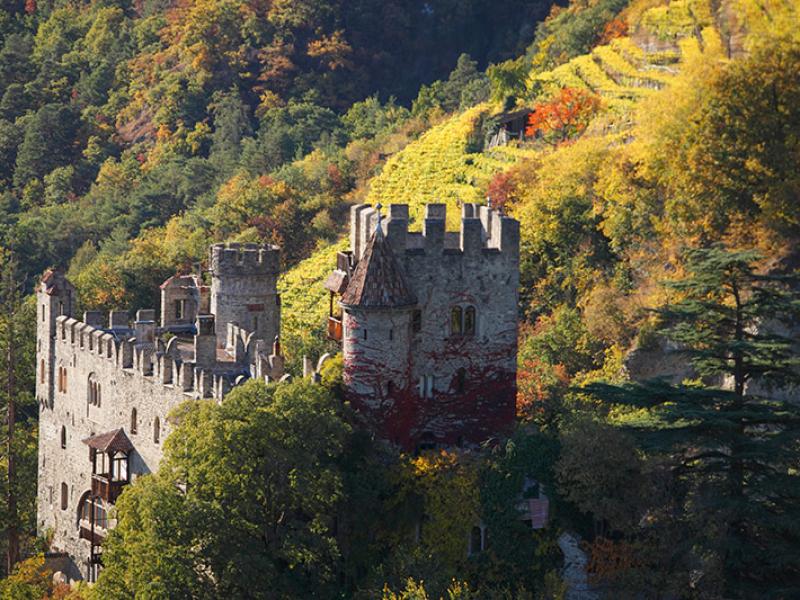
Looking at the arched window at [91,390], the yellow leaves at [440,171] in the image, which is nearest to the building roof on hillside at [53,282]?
the arched window at [91,390]

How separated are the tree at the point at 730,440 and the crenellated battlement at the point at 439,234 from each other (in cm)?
522

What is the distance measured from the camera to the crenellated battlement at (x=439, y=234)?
56.8 m

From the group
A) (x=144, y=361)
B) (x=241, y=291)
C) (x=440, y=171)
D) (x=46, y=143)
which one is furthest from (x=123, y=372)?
(x=46, y=143)

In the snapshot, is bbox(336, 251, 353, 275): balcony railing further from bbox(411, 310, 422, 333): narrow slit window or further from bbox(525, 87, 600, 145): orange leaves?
bbox(525, 87, 600, 145): orange leaves

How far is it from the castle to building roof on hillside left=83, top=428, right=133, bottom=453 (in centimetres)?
3

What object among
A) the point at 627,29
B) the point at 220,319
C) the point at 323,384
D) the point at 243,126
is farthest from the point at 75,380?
the point at 243,126

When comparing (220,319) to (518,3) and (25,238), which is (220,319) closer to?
(25,238)

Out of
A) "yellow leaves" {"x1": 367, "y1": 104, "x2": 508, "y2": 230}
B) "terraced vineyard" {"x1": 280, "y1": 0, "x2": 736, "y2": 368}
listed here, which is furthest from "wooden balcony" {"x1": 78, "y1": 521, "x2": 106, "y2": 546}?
"yellow leaves" {"x1": 367, "y1": 104, "x2": 508, "y2": 230}

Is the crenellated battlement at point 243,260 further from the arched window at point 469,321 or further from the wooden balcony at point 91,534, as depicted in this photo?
the arched window at point 469,321

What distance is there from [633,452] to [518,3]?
286 feet

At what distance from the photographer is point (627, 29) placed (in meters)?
97.8

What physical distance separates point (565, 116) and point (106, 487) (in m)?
29.7

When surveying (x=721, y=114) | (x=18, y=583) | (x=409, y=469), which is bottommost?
(x=18, y=583)

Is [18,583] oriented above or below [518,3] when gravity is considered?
below
